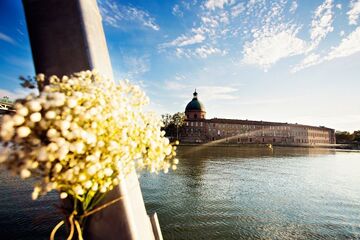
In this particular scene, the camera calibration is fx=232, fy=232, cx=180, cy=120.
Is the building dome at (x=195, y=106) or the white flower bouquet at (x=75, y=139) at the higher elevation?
the building dome at (x=195, y=106)

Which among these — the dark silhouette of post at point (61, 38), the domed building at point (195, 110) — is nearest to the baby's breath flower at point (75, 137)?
the dark silhouette of post at point (61, 38)

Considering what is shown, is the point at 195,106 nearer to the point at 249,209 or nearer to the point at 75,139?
the point at 249,209

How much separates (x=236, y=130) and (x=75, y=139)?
114m

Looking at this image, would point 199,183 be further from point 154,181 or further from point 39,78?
point 39,78

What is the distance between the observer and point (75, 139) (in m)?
1.43

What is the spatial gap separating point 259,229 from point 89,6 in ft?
27.9

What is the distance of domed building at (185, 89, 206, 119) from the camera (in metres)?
105

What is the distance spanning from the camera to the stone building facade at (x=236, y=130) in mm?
101625

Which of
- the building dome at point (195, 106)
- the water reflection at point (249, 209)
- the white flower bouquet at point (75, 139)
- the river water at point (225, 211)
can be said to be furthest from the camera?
the building dome at point (195, 106)

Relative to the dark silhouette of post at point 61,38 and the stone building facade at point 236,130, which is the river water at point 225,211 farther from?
the stone building facade at point 236,130

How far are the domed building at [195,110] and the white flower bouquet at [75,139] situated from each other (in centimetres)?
10345

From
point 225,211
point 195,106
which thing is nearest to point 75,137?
point 225,211

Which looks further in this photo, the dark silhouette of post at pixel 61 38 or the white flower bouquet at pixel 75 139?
the dark silhouette of post at pixel 61 38

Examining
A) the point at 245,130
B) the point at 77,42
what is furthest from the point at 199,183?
the point at 245,130
